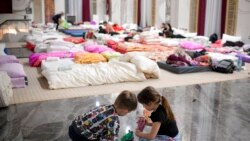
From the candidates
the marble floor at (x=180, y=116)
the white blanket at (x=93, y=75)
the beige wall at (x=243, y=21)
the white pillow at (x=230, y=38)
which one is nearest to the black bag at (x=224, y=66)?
the marble floor at (x=180, y=116)

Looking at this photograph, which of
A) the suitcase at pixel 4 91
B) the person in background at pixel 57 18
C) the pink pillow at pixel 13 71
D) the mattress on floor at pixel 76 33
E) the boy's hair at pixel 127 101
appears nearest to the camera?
the boy's hair at pixel 127 101

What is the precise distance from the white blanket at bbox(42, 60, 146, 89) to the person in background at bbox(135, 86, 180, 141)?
85.9 inches

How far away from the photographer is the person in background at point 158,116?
2020 mm

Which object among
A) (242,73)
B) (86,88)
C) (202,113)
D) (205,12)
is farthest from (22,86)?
(205,12)

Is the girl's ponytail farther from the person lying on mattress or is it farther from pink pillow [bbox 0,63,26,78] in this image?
pink pillow [bbox 0,63,26,78]

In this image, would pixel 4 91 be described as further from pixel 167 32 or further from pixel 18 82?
pixel 167 32

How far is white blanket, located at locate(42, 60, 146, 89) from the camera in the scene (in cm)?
418

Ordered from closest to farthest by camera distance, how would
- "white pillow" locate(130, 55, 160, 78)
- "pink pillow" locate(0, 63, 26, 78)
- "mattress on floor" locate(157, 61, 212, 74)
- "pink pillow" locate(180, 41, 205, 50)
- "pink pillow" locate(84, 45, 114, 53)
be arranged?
1. "pink pillow" locate(0, 63, 26, 78)
2. "white pillow" locate(130, 55, 160, 78)
3. "mattress on floor" locate(157, 61, 212, 74)
4. "pink pillow" locate(84, 45, 114, 53)
5. "pink pillow" locate(180, 41, 205, 50)

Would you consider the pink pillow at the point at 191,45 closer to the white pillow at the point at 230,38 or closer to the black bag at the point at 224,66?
the white pillow at the point at 230,38

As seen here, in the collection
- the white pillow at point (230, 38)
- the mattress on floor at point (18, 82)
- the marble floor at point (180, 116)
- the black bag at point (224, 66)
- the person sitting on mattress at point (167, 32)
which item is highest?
the person sitting on mattress at point (167, 32)

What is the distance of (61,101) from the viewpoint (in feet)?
11.7

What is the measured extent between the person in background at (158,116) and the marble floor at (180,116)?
1.62ft

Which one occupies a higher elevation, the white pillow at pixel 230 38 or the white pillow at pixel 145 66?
the white pillow at pixel 230 38

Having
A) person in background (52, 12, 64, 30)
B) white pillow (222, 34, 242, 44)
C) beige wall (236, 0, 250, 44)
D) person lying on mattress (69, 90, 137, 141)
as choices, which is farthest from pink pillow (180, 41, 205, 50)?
person in background (52, 12, 64, 30)
